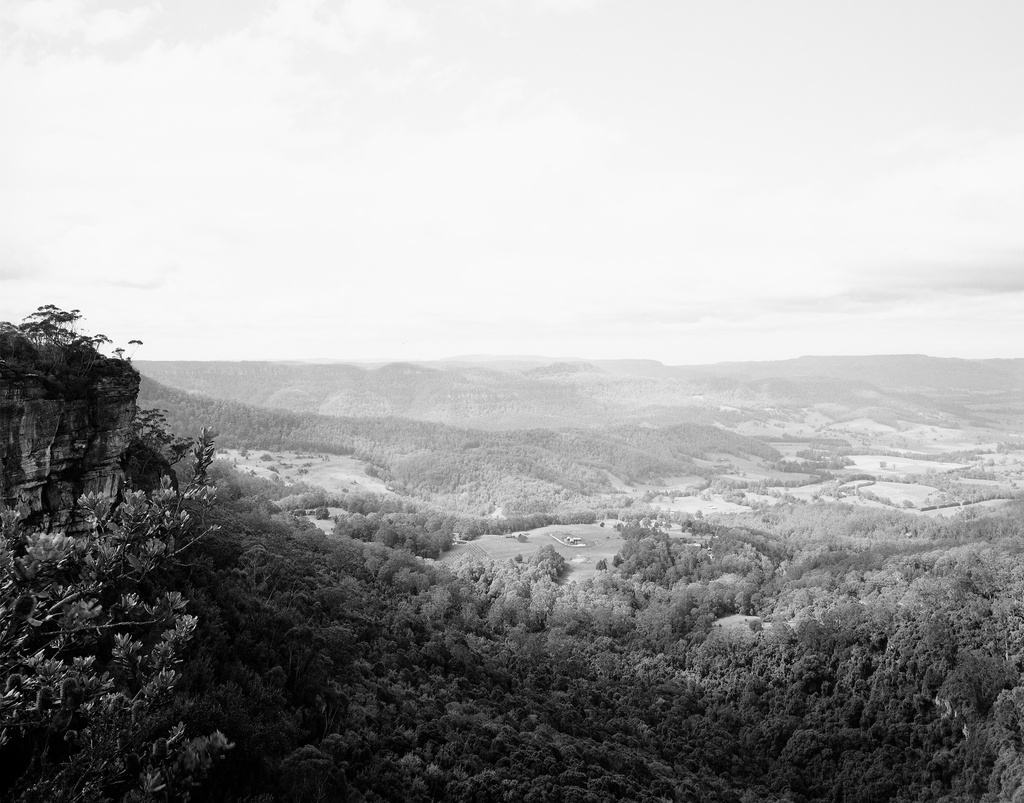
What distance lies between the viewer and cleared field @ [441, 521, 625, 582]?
85438 mm

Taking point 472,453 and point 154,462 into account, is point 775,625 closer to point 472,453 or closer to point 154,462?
point 154,462

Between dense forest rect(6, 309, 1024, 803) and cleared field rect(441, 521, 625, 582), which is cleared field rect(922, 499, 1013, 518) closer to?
dense forest rect(6, 309, 1024, 803)

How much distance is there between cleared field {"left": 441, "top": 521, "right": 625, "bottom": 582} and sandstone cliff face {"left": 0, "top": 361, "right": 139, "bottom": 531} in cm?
5805

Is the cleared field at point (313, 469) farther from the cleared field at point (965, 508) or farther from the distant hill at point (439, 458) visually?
the cleared field at point (965, 508)

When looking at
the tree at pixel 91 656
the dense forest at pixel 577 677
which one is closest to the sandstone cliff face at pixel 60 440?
the dense forest at pixel 577 677

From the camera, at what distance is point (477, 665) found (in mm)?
43250

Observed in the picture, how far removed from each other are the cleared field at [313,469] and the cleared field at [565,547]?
44.4m

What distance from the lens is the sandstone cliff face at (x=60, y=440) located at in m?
25.5

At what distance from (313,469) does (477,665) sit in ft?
367

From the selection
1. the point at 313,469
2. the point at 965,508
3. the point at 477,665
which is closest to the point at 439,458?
the point at 313,469

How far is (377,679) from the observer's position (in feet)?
110

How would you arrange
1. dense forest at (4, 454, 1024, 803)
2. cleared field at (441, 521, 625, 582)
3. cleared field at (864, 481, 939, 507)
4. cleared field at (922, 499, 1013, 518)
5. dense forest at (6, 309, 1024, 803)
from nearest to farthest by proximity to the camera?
1. dense forest at (6, 309, 1024, 803)
2. dense forest at (4, 454, 1024, 803)
3. cleared field at (441, 521, 625, 582)
4. cleared field at (922, 499, 1013, 518)
5. cleared field at (864, 481, 939, 507)

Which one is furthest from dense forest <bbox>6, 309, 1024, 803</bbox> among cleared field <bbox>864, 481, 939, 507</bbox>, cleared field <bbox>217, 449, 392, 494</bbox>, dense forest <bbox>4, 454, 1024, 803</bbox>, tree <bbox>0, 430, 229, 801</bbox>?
cleared field <bbox>864, 481, 939, 507</bbox>

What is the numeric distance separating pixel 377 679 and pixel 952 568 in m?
62.5
